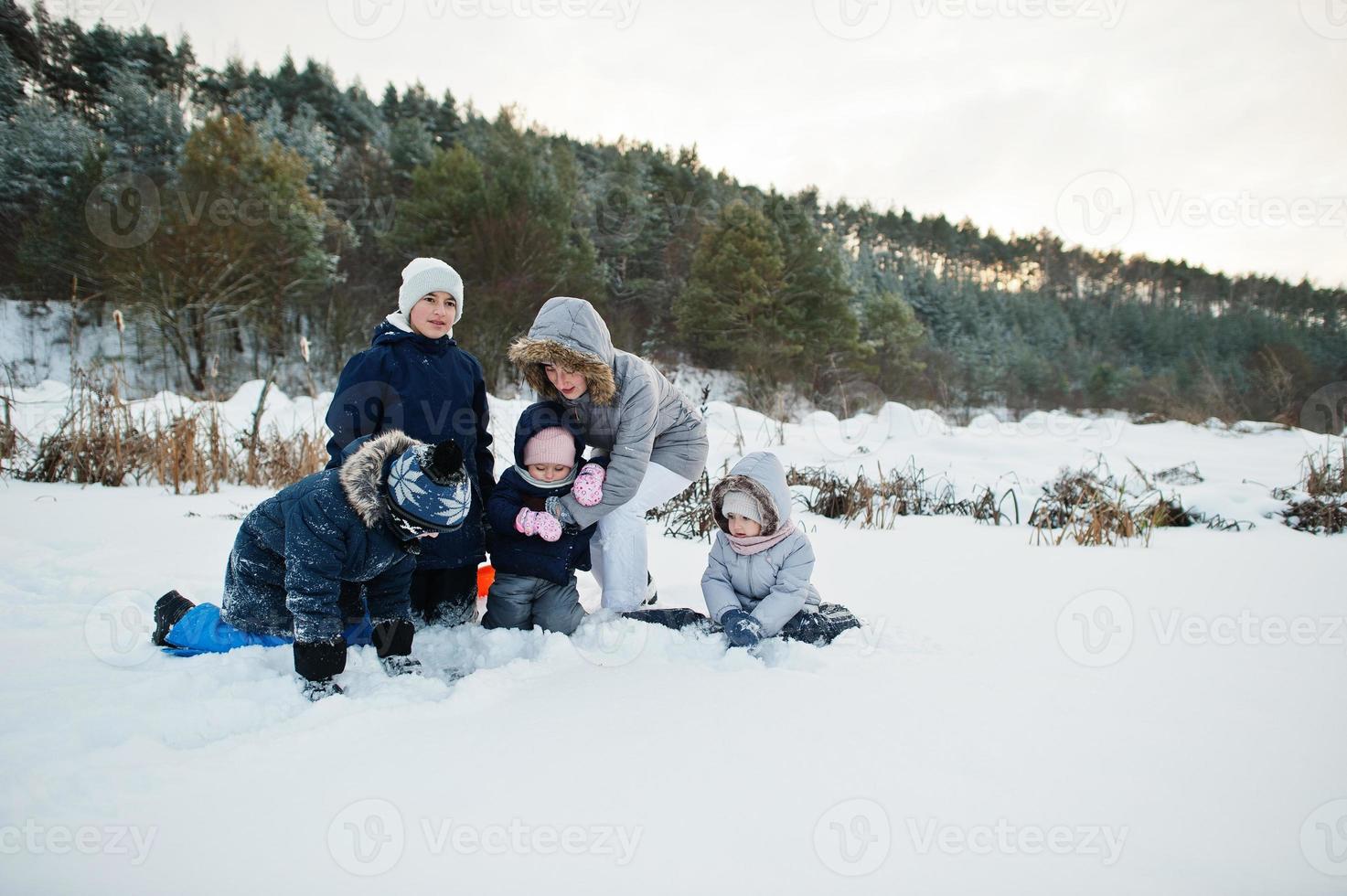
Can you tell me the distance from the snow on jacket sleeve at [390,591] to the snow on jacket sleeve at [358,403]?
17.5 inches

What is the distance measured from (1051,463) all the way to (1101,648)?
4.35 m

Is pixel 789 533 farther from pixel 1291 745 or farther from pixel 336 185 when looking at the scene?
pixel 336 185


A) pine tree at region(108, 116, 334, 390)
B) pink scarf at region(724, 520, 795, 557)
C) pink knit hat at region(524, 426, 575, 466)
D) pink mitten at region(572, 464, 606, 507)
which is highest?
pine tree at region(108, 116, 334, 390)

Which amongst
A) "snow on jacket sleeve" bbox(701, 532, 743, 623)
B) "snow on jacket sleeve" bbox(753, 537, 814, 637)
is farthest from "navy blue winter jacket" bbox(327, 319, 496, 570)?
"snow on jacket sleeve" bbox(753, 537, 814, 637)

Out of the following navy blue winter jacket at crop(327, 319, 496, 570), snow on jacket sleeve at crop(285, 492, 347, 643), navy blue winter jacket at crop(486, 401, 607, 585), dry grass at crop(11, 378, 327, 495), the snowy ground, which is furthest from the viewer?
dry grass at crop(11, 378, 327, 495)

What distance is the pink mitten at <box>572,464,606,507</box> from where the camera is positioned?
2377mm

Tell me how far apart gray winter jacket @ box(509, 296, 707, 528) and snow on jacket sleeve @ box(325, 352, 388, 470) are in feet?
1.59

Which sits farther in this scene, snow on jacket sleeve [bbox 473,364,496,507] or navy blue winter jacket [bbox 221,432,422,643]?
snow on jacket sleeve [bbox 473,364,496,507]

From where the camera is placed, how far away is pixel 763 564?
233 centimetres

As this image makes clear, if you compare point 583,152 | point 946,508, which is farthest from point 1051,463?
point 583,152

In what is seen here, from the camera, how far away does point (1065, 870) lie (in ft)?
3.67

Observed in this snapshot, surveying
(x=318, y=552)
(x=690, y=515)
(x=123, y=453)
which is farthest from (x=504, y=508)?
(x=123, y=453)

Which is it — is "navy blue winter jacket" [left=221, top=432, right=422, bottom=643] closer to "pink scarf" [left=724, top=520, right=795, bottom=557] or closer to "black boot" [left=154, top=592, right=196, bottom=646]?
"black boot" [left=154, top=592, right=196, bottom=646]

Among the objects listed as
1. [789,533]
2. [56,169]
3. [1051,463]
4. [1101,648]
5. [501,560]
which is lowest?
[1101,648]
